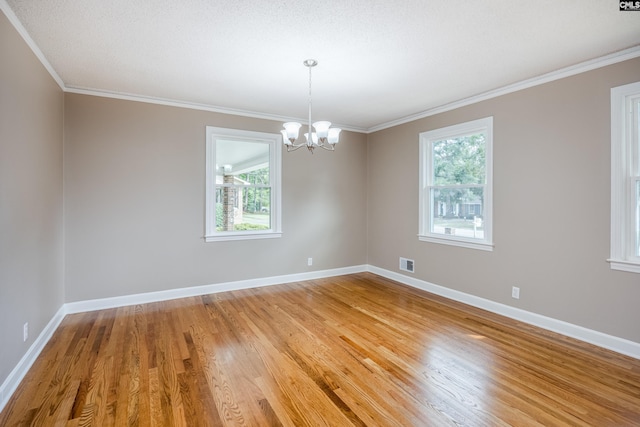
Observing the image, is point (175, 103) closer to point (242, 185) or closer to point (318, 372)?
point (242, 185)

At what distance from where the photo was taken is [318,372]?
2438 millimetres

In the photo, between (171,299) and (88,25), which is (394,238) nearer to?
(171,299)

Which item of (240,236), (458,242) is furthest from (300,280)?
(458,242)

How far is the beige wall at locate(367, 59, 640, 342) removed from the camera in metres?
2.86

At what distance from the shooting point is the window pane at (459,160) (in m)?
3.97

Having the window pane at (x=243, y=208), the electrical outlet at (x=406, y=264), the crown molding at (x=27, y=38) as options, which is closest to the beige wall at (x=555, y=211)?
the electrical outlet at (x=406, y=264)

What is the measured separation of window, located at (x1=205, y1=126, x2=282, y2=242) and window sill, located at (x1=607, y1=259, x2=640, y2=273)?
393 cm

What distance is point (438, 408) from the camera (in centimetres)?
202

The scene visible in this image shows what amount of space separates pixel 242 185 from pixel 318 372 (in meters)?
3.03

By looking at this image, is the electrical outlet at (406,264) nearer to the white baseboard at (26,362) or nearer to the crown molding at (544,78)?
the crown molding at (544,78)

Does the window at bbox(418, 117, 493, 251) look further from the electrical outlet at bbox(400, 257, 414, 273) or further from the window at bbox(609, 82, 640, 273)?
the window at bbox(609, 82, 640, 273)

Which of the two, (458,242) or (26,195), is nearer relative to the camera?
(26,195)

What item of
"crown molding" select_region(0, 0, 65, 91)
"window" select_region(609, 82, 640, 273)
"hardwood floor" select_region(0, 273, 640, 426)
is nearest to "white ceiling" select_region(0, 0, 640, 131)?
"crown molding" select_region(0, 0, 65, 91)

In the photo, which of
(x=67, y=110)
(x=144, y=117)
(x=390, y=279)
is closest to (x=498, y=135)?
(x=390, y=279)
